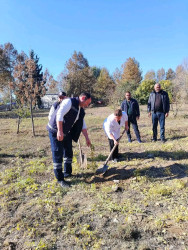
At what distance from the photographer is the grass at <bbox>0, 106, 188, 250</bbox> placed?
7.13 feet

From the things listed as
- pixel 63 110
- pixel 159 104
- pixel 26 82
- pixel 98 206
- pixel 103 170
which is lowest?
pixel 98 206

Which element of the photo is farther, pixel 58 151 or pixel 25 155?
pixel 25 155

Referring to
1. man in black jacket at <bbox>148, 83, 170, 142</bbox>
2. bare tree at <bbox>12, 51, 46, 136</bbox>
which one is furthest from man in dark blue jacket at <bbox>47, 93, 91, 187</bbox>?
bare tree at <bbox>12, 51, 46, 136</bbox>

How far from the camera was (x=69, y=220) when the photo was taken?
2.51 m

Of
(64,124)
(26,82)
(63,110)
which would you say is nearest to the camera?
(63,110)

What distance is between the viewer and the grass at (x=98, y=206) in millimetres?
2173

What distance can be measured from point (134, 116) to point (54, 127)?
11.3 feet

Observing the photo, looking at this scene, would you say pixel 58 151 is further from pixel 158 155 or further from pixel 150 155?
pixel 158 155

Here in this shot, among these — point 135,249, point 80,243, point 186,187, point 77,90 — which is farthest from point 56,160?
point 77,90

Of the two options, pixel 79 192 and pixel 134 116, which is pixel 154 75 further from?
pixel 79 192

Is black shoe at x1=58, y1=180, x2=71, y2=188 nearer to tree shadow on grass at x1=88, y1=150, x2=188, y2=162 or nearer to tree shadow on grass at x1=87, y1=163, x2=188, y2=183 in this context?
tree shadow on grass at x1=87, y1=163, x2=188, y2=183

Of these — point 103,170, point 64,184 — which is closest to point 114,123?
point 103,170

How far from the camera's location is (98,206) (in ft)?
9.09

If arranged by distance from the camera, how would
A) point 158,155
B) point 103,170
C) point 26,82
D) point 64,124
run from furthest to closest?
point 26,82 → point 158,155 → point 103,170 → point 64,124
